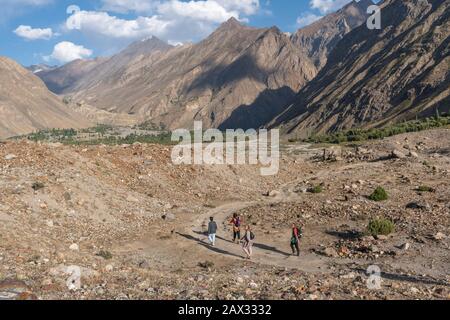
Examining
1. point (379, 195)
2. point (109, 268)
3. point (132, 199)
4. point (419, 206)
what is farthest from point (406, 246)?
point (132, 199)

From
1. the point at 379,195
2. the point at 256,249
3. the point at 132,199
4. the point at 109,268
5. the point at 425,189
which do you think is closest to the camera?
the point at 109,268

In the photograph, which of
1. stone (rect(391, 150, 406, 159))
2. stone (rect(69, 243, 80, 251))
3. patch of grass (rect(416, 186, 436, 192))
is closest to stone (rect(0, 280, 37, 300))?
stone (rect(69, 243, 80, 251))

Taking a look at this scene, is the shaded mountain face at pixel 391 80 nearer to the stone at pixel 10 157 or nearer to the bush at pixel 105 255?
the stone at pixel 10 157

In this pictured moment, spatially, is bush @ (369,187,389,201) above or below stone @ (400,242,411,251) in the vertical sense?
above

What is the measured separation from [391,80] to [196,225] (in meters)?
124

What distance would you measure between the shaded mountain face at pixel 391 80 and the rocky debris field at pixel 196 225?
81.2 meters

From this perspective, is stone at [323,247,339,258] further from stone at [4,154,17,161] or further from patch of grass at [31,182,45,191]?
stone at [4,154,17,161]

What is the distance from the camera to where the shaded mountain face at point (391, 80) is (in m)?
121

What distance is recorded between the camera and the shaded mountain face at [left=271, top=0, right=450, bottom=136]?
12106 cm

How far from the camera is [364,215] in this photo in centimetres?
2539

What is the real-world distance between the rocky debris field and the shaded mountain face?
81231 mm

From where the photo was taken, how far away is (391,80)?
137 metres

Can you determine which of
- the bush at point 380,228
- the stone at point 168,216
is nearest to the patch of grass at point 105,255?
the stone at point 168,216

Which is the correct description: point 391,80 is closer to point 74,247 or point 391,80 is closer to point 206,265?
point 206,265
